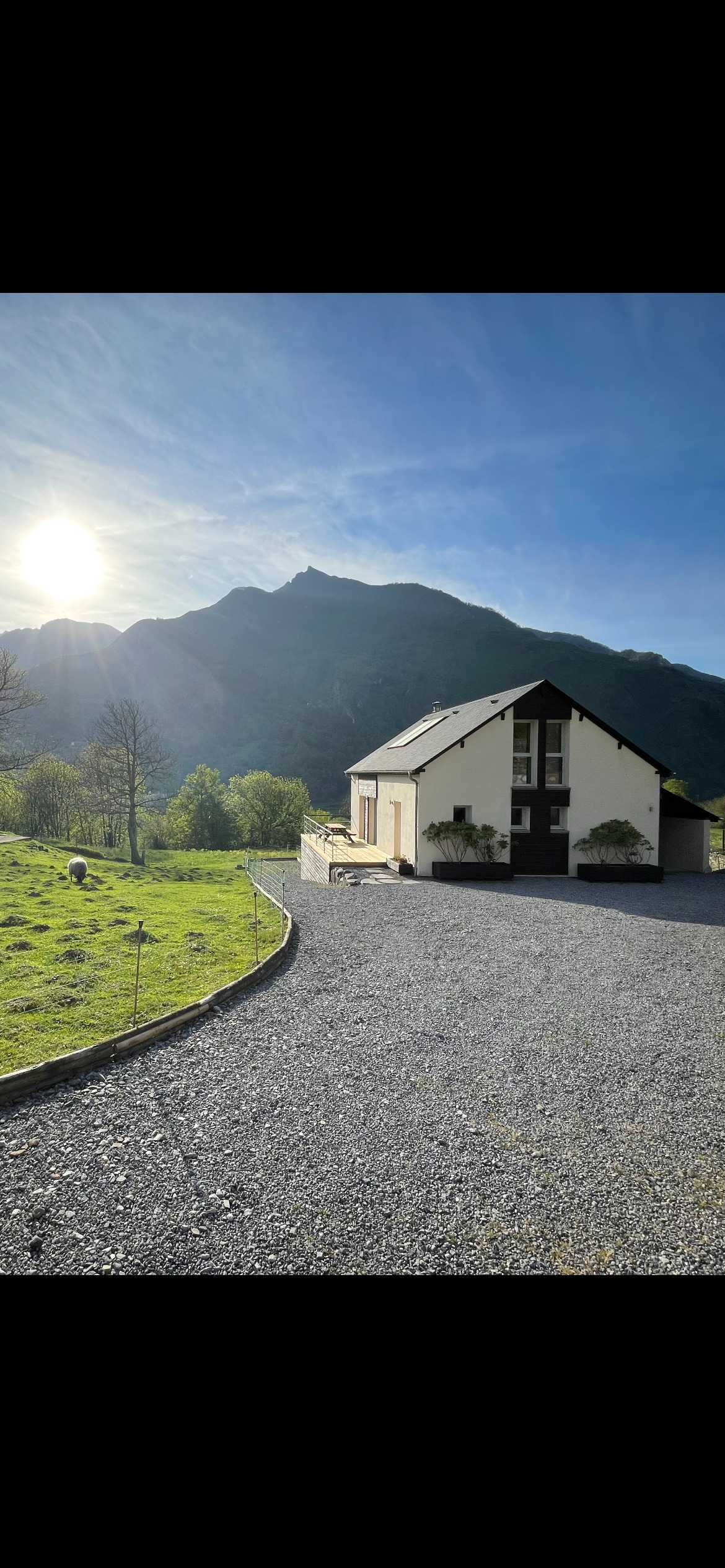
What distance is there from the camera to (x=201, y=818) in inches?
1289

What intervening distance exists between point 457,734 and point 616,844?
5616mm

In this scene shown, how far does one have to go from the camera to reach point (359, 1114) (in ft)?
15.3

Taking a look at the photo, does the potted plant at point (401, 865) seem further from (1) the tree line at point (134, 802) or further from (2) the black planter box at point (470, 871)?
(1) the tree line at point (134, 802)

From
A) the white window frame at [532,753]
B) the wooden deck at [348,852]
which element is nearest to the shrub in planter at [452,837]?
the white window frame at [532,753]

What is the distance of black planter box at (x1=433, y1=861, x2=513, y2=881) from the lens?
16391 millimetres

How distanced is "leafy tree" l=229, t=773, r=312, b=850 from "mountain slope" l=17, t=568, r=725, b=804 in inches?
1334


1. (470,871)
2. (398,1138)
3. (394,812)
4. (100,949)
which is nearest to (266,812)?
(394,812)

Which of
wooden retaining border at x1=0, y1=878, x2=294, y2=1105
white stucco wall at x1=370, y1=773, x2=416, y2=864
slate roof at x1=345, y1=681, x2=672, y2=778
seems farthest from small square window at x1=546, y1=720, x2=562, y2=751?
wooden retaining border at x1=0, y1=878, x2=294, y2=1105

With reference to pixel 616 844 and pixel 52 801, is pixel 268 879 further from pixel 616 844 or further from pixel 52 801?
pixel 52 801

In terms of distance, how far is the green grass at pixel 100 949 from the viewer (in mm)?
6324

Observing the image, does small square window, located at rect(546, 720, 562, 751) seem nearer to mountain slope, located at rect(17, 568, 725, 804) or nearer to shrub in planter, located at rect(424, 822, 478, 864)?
shrub in planter, located at rect(424, 822, 478, 864)
